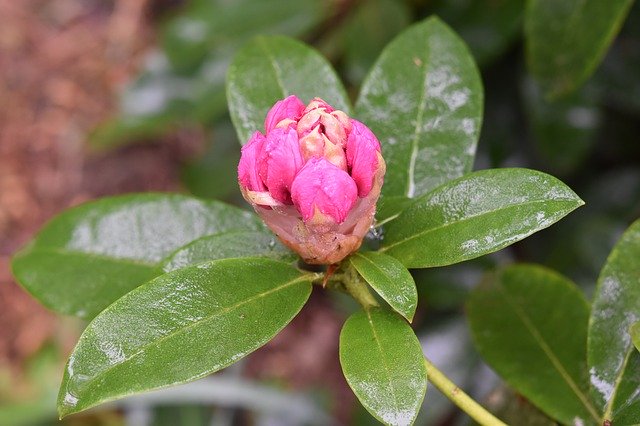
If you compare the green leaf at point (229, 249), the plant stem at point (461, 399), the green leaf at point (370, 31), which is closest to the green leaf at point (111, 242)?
the green leaf at point (229, 249)

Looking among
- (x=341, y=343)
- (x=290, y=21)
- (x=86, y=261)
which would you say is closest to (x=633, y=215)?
(x=290, y=21)

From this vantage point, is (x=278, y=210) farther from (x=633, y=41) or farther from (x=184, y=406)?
(x=184, y=406)

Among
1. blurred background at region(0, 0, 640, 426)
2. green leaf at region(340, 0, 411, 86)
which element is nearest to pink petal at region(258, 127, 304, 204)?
blurred background at region(0, 0, 640, 426)

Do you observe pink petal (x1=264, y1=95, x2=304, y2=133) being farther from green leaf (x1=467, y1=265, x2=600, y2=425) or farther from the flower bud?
green leaf (x1=467, y1=265, x2=600, y2=425)

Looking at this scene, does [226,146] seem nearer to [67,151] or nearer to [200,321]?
[67,151]

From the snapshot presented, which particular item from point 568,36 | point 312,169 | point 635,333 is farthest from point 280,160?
point 568,36

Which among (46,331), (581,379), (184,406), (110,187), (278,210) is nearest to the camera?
(278,210)
